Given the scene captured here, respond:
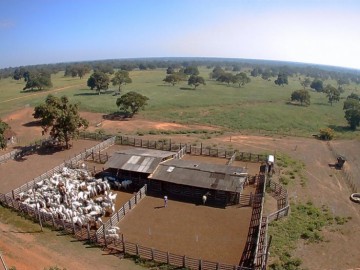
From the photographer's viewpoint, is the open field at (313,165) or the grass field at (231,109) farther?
the grass field at (231,109)

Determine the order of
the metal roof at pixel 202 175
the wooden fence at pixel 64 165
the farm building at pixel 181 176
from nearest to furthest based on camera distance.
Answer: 1. the metal roof at pixel 202 175
2. the farm building at pixel 181 176
3. the wooden fence at pixel 64 165

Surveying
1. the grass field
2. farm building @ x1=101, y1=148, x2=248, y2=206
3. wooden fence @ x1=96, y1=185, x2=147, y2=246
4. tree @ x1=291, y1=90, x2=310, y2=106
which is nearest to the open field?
farm building @ x1=101, y1=148, x2=248, y2=206

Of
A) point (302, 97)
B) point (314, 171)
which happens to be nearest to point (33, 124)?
point (314, 171)

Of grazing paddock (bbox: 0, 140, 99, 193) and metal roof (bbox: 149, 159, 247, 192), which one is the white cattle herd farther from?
metal roof (bbox: 149, 159, 247, 192)

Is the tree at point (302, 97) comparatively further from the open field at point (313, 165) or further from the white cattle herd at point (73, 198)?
the white cattle herd at point (73, 198)

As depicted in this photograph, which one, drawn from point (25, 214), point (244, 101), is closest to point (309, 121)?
point (244, 101)

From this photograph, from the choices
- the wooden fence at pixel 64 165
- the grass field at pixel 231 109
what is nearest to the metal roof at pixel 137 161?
the wooden fence at pixel 64 165
